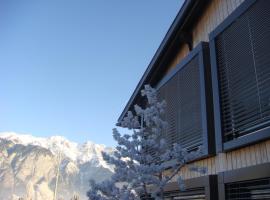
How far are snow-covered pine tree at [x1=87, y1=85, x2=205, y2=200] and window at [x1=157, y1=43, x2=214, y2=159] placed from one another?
2.91 feet

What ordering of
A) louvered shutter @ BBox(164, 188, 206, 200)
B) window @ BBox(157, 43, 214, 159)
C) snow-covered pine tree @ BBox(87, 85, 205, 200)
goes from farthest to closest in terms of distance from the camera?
window @ BBox(157, 43, 214, 159), louvered shutter @ BBox(164, 188, 206, 200), snow-covered pine tree @ BBox(87, 85, 205, 200)

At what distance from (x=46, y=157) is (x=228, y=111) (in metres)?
101

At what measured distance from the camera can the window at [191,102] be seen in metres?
5.00

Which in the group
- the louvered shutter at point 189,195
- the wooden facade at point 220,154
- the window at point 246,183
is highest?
the wooden facade at point 220,154

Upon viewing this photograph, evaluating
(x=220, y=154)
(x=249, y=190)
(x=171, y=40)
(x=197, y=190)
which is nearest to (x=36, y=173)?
(x=171, y=40)

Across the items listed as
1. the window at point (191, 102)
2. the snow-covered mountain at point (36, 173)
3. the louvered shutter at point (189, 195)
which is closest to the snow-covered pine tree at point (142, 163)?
the louvered shutter at point (189, 195)

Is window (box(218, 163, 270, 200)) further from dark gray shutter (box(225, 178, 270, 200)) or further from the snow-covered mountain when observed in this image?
the snow-covered mountain

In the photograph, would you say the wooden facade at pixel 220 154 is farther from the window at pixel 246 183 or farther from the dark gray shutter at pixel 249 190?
the dark gray shutter at pixel 249 190

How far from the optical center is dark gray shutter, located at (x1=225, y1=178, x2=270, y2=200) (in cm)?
355

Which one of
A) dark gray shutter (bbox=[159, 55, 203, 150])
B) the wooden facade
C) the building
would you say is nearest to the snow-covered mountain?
dark gray shutter (bbox=[159, 55, 203, 150])

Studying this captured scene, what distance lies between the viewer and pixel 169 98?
6.70 m

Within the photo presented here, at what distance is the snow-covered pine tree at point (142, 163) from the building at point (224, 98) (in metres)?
0.54

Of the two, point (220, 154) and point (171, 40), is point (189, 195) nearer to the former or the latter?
point (220, 154)

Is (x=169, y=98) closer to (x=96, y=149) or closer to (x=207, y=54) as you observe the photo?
(x=207, y=54)
